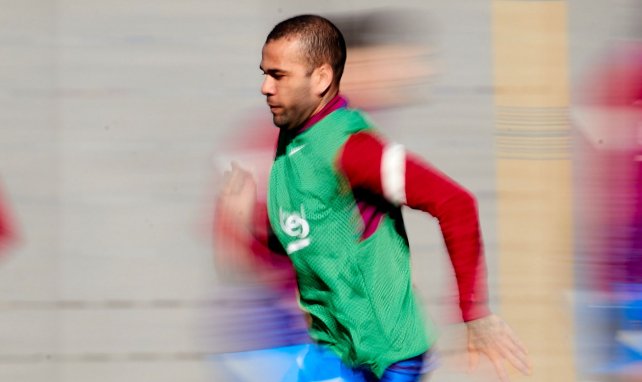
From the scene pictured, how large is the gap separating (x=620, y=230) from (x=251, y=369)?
1.45 metres

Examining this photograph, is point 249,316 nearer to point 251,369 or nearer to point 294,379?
point 251,369

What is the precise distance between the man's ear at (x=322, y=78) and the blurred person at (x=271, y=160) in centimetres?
66

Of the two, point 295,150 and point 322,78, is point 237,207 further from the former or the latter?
point 322,78

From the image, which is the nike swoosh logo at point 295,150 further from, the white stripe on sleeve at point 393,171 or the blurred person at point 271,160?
the blurred person at point 271,160

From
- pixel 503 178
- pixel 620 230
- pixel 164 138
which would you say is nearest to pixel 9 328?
pixel 164 138

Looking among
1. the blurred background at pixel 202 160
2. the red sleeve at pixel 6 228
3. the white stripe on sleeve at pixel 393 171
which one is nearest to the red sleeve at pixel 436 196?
the white stripe on sleeve at pixel 393 171

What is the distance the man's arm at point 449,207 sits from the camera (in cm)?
257

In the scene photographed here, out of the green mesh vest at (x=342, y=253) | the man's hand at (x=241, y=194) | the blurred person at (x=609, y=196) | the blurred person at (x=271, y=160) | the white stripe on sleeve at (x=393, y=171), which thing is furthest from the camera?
the blurred person at (x=609, y=196)

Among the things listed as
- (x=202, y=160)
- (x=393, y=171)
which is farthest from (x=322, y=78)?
(x=202, y=160)

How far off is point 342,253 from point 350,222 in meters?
0.07

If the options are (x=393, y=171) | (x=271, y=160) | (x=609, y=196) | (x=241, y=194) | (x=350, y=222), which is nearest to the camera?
(x=393, y=171)

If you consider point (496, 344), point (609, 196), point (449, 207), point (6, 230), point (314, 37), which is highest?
point (314, 37)

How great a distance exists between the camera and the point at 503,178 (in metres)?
4.59

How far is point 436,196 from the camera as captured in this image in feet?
8.42
